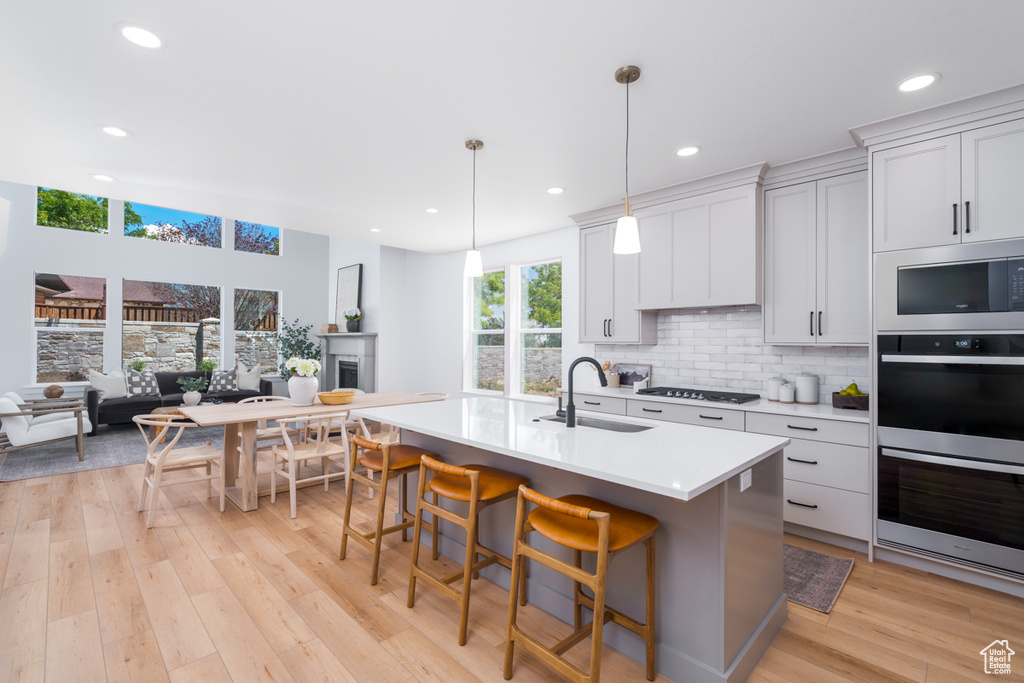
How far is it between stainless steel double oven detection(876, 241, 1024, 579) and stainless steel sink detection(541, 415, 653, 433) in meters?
1.55

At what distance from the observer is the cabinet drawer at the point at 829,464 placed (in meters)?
2.81

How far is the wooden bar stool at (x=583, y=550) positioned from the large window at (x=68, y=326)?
7.54 metres

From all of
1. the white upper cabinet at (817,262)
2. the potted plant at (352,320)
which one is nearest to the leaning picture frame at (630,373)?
the white upper cabinet at (817,262)

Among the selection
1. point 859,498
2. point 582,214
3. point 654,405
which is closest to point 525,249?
point 582,214

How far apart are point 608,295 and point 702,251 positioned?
3.15 feet

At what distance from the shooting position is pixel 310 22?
189cm

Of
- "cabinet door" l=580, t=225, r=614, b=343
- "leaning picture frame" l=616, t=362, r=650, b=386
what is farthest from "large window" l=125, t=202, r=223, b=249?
"leaning picture frame" l=616, t=362, r=650, b=386

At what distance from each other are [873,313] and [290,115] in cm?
357

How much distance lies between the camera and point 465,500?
209cm

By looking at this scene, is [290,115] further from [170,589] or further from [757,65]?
[170,589]

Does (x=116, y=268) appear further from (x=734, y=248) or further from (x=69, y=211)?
(x=734, y=248)

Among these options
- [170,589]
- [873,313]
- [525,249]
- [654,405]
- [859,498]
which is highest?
[525,249]

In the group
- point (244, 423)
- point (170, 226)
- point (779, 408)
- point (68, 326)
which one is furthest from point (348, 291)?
point (779, 408)

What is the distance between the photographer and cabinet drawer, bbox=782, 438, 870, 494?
2812 mm
